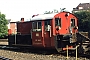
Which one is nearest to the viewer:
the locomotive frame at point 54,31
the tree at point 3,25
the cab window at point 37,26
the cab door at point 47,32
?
the locomotive frame at point 54,31

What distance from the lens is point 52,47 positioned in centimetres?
1620

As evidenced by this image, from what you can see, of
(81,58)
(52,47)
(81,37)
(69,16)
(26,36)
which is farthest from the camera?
(26,36)

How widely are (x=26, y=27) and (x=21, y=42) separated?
5.02 feet

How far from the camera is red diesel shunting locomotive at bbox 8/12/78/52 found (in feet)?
52.9

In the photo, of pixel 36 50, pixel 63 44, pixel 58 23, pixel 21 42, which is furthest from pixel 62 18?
pixel 21 42

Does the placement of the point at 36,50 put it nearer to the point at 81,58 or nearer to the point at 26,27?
the point at 26,27

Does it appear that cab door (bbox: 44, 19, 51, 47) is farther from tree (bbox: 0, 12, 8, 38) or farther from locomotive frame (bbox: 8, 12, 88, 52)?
tree (bbox: 0, 12, 8, 38)

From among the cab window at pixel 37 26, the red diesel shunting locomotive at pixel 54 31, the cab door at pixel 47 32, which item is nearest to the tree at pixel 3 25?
the red diesel shunting locomotive at pixel 54 31

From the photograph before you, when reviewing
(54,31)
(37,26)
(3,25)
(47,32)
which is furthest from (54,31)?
(3,25)

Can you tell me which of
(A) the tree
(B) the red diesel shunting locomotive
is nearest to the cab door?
(B) the red diesel shunting locomotive

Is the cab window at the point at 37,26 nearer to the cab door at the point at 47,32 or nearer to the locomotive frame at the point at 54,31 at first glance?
the locomotive frame at the point at 54,31

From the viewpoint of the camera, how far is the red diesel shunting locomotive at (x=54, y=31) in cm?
1612

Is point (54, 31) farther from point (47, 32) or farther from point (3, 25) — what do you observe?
point (3, 25)

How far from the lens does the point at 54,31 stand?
16.4m
